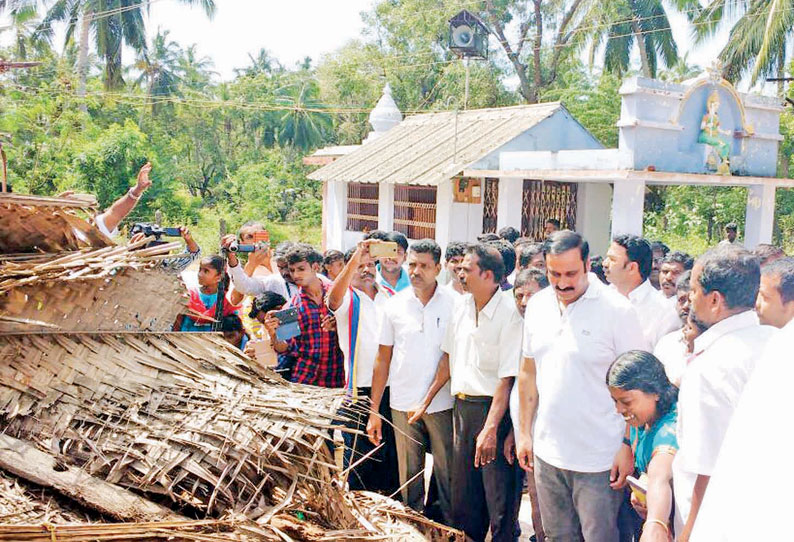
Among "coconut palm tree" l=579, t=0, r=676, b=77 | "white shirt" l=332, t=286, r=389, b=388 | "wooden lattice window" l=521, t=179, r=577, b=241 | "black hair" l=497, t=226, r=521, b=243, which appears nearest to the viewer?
"white shirt" l=332, t=286, r=389, b=388

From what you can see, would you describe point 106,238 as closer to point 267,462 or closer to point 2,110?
point 267,462

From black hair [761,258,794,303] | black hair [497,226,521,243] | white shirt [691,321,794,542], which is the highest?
white shirt [691,321,794,542]

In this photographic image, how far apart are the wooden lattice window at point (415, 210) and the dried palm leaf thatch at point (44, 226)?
10660mm

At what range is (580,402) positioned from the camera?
10.4 ft

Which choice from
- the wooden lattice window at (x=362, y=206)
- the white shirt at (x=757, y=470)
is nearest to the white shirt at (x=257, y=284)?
the white shirt at (x=757, y=470)

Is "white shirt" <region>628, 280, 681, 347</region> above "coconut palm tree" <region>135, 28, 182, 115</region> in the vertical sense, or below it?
below

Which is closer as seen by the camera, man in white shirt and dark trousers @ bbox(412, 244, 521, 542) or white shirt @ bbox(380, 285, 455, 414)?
A: man in white shirt and dark trousers @ bbox(412, 244, 521, 542)

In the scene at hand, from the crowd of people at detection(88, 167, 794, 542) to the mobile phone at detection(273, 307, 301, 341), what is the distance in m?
0.02

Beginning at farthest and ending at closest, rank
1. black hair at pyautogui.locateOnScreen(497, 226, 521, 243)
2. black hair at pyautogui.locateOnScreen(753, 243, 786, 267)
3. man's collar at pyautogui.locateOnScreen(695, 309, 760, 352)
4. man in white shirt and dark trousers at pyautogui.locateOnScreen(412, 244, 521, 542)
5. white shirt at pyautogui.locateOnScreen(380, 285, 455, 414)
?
black hair at pyautogui.locateOnScreen(497, 226, 521, 243) → black hair at pyautogui.locateOnScreen(753, 243, 786, 267) → white shirt at pyautogui.locateOnScreen(380, 285, 455, 414) → man in white shirt and dark trousers at pyautogui.locateOnScreen(412, 244, 521, 542) → man's collar at pyautogui.locateOnScreen(695, 309, 760, 352)

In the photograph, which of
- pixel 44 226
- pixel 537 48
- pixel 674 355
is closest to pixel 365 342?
pixel 674 355

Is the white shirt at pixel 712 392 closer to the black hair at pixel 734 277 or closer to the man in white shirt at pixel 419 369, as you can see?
the black hair at pixel 734 277

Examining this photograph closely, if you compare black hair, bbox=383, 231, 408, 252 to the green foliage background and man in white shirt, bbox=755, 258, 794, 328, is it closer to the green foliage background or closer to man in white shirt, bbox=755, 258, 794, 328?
man in white shirt, bbox=755, 258, 794, 328

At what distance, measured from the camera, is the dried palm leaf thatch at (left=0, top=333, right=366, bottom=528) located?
2158 mm

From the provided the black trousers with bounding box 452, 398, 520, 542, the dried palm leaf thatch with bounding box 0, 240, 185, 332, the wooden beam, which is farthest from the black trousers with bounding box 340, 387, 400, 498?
the wooden beam
